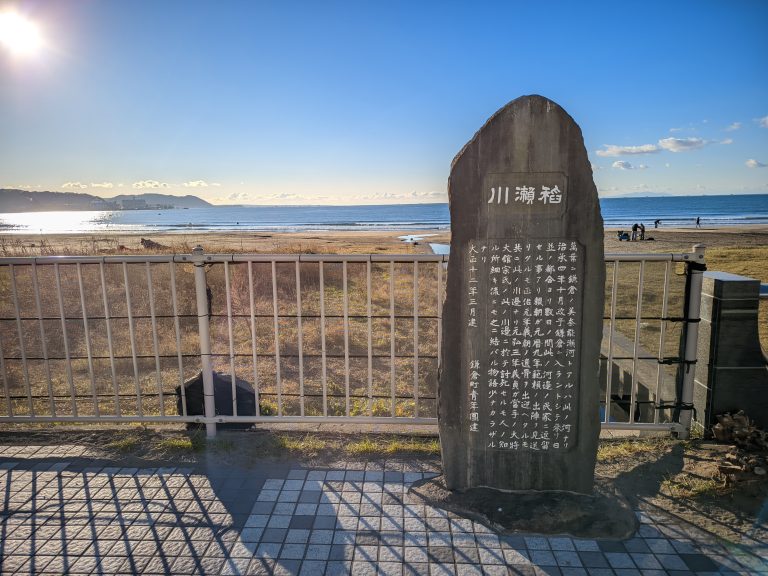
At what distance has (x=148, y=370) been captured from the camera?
7.44 meters

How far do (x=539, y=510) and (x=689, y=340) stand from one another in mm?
2026

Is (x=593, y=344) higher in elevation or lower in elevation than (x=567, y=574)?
higher

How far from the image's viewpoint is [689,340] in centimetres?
408

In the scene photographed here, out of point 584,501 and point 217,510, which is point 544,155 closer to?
point 584,501

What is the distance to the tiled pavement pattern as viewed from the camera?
8.83 ft

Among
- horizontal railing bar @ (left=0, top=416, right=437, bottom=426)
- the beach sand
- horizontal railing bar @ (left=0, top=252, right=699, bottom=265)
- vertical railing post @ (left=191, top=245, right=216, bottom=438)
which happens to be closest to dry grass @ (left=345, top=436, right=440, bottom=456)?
horizontal railing bar @ (left=0, top=416, right=437, bottom=426)

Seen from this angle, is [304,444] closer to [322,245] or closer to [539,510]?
[539,510]

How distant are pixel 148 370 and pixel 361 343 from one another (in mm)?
3341

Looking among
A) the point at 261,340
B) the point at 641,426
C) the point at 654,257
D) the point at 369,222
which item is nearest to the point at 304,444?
the point at 641,426

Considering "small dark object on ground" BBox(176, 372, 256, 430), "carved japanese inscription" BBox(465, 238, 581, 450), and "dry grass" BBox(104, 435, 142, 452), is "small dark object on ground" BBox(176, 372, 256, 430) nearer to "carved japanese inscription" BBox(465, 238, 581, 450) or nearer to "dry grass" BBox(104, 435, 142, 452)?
"dry grass" BBox(104, 435, 142, 452)

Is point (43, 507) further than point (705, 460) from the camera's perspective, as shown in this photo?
No

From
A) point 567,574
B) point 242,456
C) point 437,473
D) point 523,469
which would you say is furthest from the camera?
point 242,456

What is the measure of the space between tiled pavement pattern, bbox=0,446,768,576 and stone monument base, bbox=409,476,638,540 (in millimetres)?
82

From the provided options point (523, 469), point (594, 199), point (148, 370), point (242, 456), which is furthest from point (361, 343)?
point (594, 199)
